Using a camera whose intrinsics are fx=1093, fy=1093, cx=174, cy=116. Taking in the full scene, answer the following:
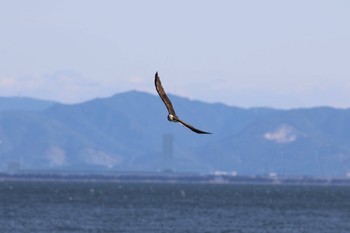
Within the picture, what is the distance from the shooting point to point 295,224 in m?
163

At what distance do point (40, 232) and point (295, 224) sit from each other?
45.0 metres

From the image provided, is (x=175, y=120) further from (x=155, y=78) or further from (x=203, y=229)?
(x=203, y=229)

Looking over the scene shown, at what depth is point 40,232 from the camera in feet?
441

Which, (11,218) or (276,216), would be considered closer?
(11,218)

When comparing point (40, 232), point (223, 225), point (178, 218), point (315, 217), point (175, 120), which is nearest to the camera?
point (175, 120)

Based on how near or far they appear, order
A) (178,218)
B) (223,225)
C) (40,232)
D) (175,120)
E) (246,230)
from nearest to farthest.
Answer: (175,120) < (40,232) < (246,230) < (223,225) < (178,218)

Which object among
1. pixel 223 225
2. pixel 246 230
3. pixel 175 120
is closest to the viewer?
pixel 175 120

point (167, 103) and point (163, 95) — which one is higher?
point (163, 95)

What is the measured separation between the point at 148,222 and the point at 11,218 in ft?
69.2

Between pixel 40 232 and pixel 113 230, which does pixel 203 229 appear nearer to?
pixel 113 230

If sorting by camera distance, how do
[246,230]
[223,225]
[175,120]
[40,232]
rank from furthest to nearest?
1. [223,225]
2. [246,230]
3. [40,232]
4. [175,120]

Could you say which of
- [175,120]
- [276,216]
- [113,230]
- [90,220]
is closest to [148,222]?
[90,220]

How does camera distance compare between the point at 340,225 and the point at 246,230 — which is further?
the point at 340,225

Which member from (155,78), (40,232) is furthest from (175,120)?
(40,232)
